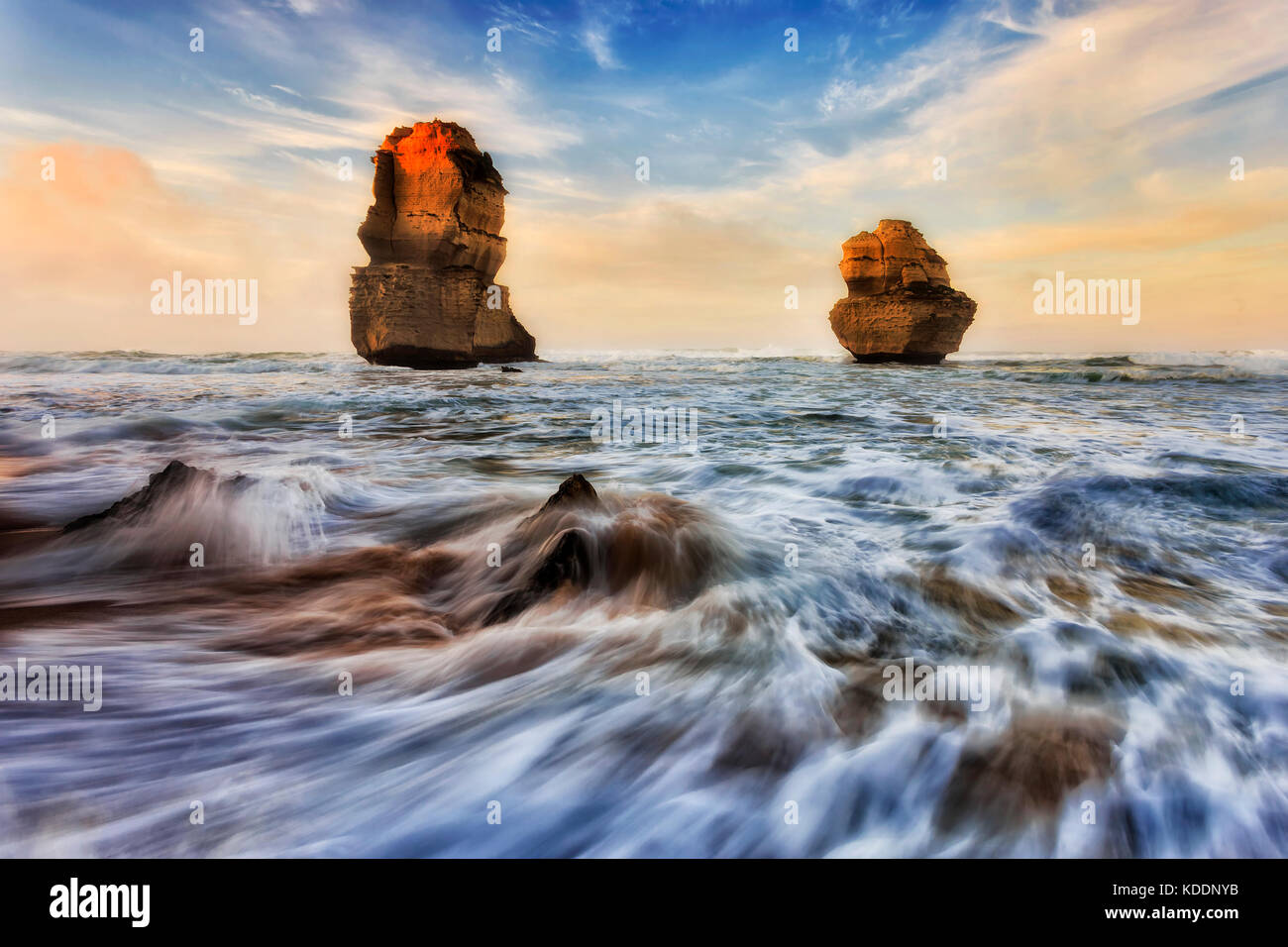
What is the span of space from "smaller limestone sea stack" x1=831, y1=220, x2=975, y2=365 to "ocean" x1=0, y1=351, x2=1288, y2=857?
89.6 ft

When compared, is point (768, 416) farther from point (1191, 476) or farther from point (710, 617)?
point (710, 617)

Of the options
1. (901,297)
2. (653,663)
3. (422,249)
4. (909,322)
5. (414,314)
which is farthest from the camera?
(909,322)

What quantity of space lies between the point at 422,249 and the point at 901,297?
23924mm

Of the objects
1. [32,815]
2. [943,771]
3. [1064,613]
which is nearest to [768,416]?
[1064,613]

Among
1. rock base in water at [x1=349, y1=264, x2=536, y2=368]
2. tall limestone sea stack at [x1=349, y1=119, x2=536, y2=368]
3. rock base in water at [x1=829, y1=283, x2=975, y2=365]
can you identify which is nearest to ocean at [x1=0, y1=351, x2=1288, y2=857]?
rock base in water at [x1=349, y1=264, x2=536, y2=368]

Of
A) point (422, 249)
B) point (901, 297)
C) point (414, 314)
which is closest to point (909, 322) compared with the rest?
point (901, 297)

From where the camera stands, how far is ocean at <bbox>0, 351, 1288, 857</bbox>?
1.50 meters

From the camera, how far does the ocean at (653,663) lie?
4.91ft

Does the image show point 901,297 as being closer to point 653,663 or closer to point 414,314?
point 414,314

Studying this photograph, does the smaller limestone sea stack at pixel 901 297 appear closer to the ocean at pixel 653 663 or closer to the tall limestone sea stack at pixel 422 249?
the tall limestone sea stack at pixel 422 249

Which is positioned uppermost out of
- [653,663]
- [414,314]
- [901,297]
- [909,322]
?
[901,297]

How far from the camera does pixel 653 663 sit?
234cm
